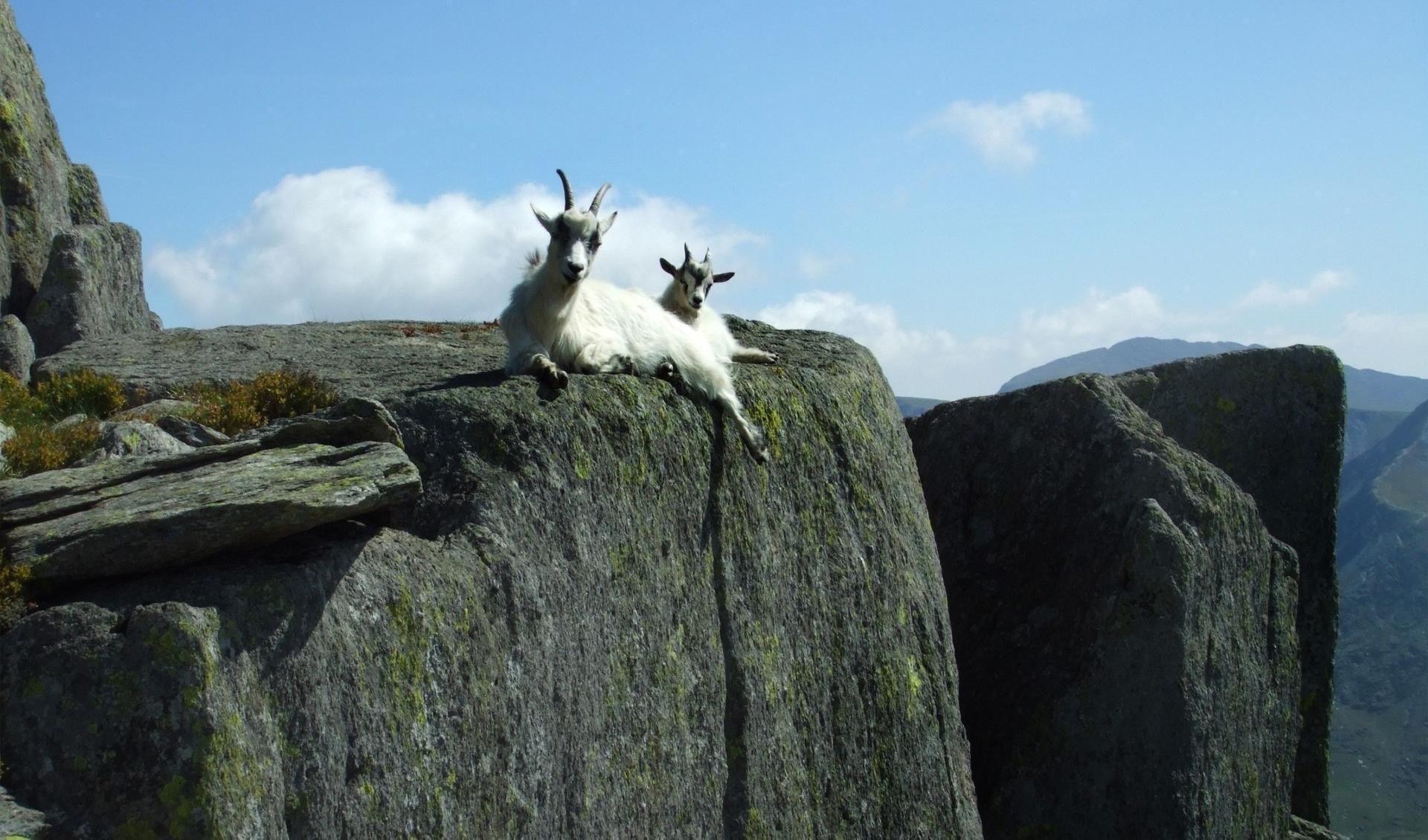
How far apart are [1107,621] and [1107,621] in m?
0.01

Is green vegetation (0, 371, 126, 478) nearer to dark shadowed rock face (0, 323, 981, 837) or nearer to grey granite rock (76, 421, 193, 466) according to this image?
grey granite rock (76, 421, 193, 466)

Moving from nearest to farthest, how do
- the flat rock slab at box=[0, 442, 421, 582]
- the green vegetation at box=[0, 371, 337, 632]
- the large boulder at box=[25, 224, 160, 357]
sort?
the flat rock slab at box=[0, 442, 421, 582] → the green vegetation at box=[0, 371, 337, 632] → the large boulder at box=[25, 224, 160, 357]

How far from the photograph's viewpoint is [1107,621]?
50.0 ft

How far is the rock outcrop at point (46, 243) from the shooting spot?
1955cm

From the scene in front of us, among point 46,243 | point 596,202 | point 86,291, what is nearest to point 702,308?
point 596,202

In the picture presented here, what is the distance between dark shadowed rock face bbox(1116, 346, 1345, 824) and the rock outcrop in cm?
1651

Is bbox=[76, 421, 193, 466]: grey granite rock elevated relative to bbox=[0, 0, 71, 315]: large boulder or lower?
lower

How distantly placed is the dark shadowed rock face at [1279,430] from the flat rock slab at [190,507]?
16.5 metres

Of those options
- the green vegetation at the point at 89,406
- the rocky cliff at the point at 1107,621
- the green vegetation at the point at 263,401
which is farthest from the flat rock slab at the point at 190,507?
the rocky cliff at the point at 1107,621

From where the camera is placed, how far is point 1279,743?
17000mm

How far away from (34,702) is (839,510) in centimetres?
712

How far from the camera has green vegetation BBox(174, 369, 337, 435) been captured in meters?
11.8

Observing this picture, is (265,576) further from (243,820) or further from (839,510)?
(839,510)

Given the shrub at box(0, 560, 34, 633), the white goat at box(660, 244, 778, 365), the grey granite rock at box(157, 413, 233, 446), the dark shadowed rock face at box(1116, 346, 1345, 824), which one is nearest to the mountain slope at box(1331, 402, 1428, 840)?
the dark shadowed rock face at box(1116, 346, 1345, 824)
